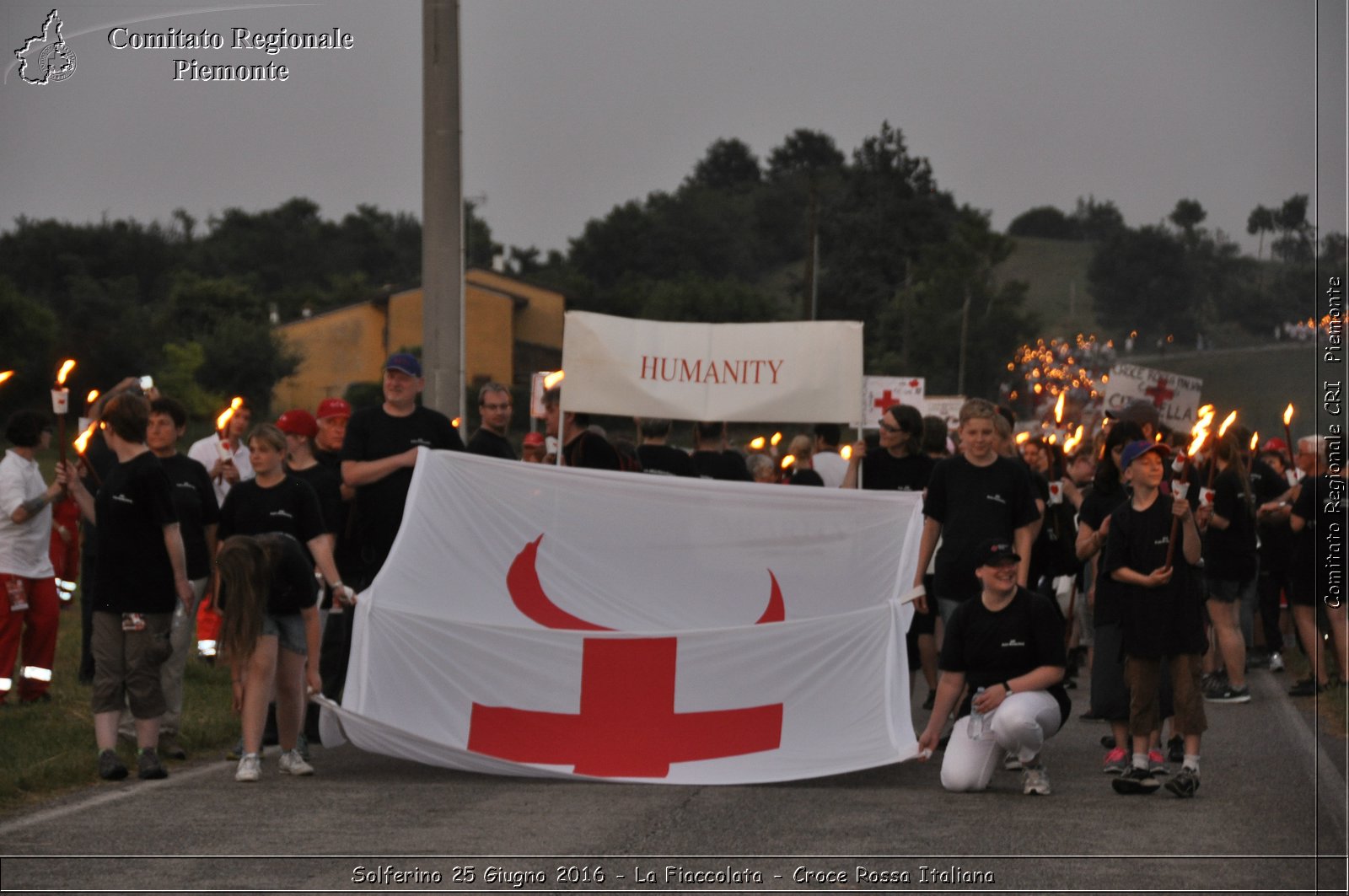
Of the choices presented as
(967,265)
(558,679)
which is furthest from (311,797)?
(967,265)

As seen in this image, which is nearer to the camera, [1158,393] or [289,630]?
[289,630]

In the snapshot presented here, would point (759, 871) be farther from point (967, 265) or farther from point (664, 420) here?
point (967, 265)

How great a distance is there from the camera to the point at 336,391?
64250mm

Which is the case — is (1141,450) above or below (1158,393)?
below

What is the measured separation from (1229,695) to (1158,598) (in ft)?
13.9

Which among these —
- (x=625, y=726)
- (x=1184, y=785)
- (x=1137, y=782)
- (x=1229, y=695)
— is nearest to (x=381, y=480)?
(x=625, y=726)

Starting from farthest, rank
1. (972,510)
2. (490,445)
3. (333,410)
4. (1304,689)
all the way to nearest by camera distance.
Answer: (1304,689)
(333,410)
(490,445)
(972,510)

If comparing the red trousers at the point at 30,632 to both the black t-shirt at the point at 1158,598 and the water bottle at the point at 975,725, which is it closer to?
the water bottle at the point at 975,725

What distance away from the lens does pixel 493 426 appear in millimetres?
10516

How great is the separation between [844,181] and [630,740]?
89.1 m

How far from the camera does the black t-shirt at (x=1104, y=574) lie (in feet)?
29.2

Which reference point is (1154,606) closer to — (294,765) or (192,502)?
(294,765)

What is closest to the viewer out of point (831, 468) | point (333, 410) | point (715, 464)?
point (333, 410)

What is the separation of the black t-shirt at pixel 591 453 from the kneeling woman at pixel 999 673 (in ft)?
9.83
